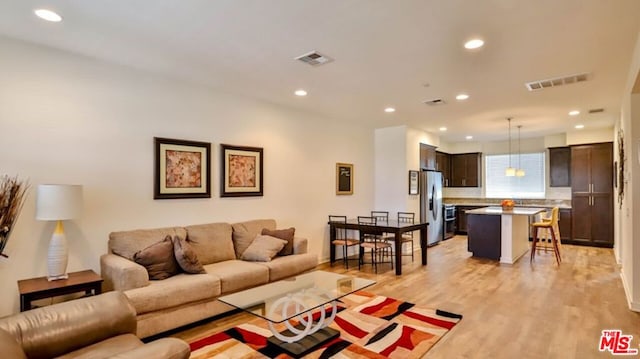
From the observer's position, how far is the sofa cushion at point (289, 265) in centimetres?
401

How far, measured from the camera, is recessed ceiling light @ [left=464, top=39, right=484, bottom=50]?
3.01 metres

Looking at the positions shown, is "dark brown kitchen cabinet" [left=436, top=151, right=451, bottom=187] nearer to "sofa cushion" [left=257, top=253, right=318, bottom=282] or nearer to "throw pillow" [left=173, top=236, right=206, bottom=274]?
"sofa cushion" [left=257, top=253, right=318, bottom=282]

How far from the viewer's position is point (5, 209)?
292cm

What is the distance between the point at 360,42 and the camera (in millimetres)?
3047

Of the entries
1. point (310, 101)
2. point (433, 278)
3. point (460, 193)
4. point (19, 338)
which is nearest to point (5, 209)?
point (19, 338)

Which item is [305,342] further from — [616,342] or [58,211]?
[616,342]

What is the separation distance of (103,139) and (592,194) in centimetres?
900

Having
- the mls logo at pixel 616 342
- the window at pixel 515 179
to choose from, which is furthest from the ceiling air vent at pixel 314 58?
the window at pixel 515 179

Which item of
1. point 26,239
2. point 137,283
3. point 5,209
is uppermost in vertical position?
point 5,209

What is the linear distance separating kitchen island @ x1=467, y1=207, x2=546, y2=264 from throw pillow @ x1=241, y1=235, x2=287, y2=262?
389 cm

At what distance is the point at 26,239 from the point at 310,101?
3560 mm

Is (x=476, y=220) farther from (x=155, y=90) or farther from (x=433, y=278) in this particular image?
(x=155, y=90)

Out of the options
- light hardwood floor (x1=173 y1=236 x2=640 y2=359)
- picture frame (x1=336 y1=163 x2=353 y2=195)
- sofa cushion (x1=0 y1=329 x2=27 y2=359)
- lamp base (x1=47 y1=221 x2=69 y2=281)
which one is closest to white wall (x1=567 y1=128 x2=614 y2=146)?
light hardwood floor (x1=173 y1=236 x2=640 y2=359)

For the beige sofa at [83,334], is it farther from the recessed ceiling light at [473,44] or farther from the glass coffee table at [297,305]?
the recessed ceiling light at [473,44]
